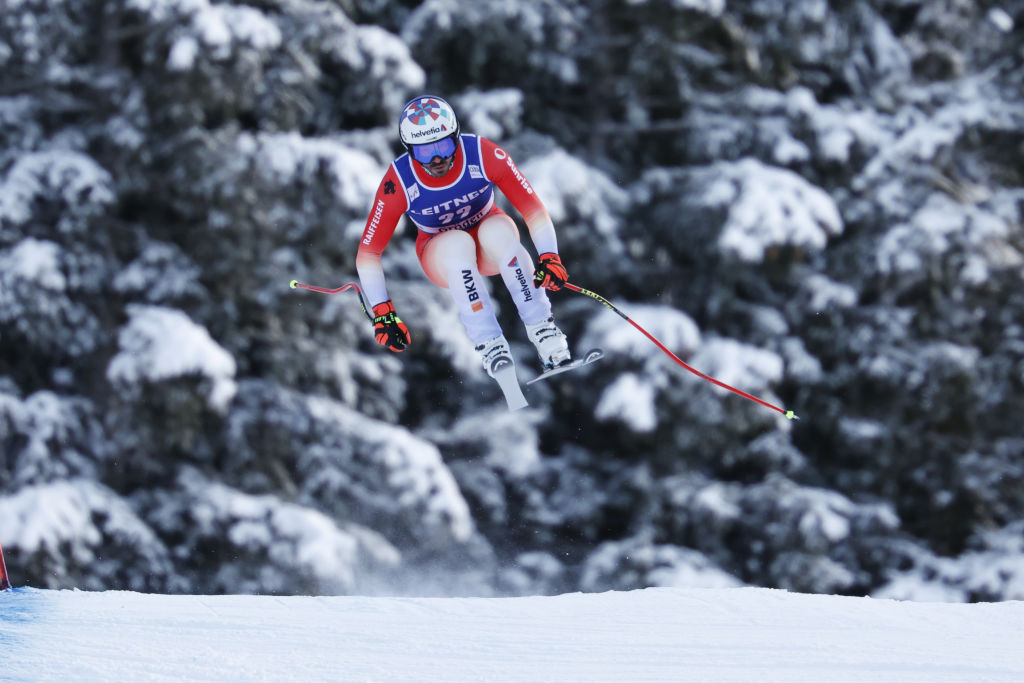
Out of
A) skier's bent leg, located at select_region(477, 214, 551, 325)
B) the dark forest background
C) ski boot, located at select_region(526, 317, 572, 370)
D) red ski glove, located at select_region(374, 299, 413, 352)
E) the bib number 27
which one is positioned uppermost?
the bib number 27

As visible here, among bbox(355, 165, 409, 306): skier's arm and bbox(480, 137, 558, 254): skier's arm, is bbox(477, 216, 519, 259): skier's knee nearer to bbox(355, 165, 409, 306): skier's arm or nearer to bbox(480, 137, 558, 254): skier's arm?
bbox(480, 137, 558, 254): skier's arm

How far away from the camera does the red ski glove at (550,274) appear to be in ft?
16.4

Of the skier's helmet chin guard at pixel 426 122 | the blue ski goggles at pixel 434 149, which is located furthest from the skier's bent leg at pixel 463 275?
the skier's helmet chin guard at pixel 426 122

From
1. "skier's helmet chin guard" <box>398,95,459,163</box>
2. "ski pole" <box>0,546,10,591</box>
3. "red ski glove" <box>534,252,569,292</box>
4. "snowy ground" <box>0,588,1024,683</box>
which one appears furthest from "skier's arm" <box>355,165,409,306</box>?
"ski pole" <box>0,546,10,591</box>

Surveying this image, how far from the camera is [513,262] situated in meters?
5.18

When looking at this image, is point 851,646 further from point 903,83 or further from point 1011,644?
point 903,83

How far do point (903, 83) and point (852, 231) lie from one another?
1.76 metres

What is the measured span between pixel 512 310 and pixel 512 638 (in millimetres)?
6717

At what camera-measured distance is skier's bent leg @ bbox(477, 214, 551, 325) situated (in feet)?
16.8

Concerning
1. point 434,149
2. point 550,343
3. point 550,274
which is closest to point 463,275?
point 550,274

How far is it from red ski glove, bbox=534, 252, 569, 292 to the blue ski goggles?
0.59 metres

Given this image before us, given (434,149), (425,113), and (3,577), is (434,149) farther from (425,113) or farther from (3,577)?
(3,577)

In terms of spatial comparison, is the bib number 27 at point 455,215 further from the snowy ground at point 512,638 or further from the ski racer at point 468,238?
the snowy ground at point 512,638

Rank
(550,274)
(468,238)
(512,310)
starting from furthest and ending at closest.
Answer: (512,310)
(468,238)
(550,274)
